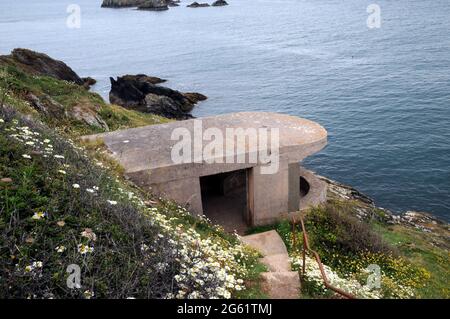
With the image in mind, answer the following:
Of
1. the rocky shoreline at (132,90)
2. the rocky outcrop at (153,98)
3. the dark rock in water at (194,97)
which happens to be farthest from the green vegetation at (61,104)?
the dark rock in water at (194,97)

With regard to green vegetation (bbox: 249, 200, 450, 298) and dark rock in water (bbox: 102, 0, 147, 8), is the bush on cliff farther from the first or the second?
dark rock in water (bbox: 102, 0, 147, 8)

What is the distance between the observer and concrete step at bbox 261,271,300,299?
885 cm

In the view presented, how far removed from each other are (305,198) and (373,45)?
58150 millimetres

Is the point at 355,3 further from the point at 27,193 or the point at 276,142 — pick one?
the point at 27,193

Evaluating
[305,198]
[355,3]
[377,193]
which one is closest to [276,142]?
[305,198]

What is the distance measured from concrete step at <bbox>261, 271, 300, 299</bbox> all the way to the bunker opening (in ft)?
23.7

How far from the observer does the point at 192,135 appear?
17.2m

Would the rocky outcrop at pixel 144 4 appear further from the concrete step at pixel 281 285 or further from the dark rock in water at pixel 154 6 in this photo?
the concrete step at pixel 281 285

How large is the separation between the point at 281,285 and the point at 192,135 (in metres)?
9.16

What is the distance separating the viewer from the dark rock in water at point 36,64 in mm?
31000

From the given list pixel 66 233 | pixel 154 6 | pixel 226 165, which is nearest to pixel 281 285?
pixel 66 233

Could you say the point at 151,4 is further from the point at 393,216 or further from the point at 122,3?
the point at 393,216

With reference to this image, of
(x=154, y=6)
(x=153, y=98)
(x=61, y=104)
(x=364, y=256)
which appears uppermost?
(x=154, y=6)
